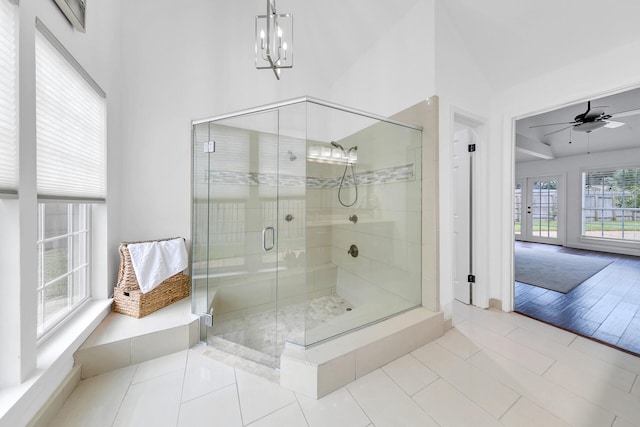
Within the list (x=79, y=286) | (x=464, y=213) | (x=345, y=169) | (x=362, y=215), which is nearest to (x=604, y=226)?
(x=464, y=213)

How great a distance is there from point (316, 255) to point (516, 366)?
1.58m

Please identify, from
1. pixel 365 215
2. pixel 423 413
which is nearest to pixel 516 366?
pixel 423 413

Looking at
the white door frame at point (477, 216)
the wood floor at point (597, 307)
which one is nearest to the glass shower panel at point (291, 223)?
the white door frame at point (477, 216)

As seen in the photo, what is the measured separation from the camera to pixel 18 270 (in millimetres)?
1034

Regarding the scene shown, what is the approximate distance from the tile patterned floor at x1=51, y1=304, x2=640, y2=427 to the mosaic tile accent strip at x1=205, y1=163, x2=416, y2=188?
1427 mm

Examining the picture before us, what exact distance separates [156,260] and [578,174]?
8.68 m

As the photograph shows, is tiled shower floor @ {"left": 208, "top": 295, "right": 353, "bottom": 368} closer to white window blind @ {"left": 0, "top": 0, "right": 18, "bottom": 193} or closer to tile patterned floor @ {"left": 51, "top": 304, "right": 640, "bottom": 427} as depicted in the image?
tile patterned floor @ {"left": 51, "top": 304, "right": 640, "bottom": 427}

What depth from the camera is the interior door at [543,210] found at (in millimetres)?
6051

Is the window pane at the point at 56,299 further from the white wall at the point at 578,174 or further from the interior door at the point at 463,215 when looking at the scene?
the white wall at the point at 578,174

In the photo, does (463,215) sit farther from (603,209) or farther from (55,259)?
(603,209)

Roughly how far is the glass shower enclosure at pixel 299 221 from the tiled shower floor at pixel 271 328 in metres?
0.01

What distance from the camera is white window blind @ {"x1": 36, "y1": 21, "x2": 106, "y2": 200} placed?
49.3 inches

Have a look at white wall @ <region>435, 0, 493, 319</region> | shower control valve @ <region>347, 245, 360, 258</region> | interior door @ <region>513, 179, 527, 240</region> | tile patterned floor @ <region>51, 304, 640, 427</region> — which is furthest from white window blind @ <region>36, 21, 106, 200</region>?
interior door @ <region>513, 179, 527, 240</region>

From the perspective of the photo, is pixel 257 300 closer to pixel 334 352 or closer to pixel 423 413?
pixel 334 352
